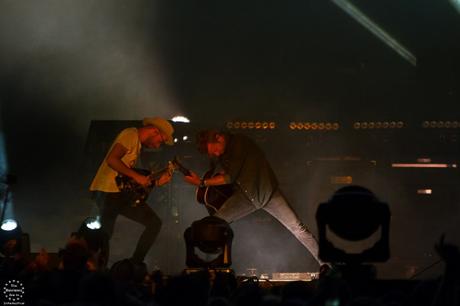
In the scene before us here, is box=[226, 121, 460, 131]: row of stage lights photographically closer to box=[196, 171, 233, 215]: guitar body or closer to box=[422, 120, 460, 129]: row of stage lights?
box=[422, 120, 460, 129]: row of stage lights

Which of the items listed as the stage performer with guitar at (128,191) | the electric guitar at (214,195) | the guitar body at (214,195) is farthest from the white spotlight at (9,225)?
the guitar body at (214,195)

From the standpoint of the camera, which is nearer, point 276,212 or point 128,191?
point 128,191

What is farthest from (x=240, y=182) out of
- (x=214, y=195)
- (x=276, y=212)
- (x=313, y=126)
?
(x=313, y=126)

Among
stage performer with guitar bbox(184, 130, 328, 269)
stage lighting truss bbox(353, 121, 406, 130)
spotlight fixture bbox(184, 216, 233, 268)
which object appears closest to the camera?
spotlight fixture bbox(184, 216, 233, 268)

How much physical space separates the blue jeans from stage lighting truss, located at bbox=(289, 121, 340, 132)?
3.30 metres

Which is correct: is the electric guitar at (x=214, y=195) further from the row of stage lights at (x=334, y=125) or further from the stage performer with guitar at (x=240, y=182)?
the row of stage lights at (x=334, y=125)

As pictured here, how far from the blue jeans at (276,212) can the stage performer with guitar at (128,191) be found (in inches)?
28.9

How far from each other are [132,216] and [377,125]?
16.6 ft

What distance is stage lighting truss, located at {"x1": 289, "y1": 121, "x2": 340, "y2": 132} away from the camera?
12789 millimetres

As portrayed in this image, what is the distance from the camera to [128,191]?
29.1 feet

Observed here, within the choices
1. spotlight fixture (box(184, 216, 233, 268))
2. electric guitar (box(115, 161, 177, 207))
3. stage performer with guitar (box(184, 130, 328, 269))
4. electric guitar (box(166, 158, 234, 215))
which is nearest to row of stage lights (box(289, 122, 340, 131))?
stage performer with guitar (box(184, 130, 328, 269))

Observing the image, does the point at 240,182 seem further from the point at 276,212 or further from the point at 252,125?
the point at 252,125

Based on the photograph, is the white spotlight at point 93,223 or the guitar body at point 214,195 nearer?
the white spotlight at point 93,223

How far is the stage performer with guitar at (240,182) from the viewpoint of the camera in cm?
929
